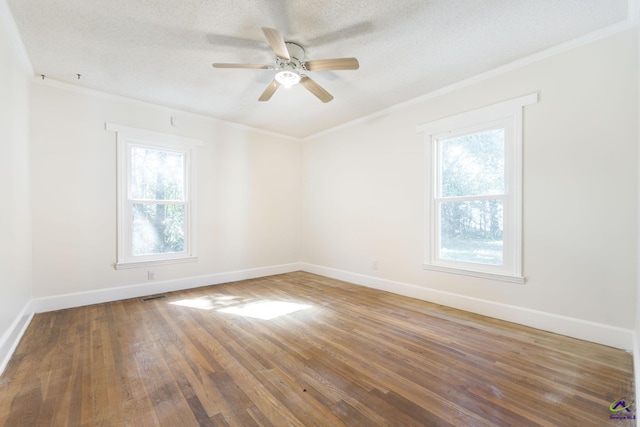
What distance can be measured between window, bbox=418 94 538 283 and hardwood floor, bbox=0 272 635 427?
0.66m

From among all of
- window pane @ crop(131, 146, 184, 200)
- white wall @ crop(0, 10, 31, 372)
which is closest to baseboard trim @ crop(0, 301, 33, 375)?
white wall @ crop(0, 10, 31, 372)

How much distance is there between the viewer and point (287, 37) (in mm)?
2488

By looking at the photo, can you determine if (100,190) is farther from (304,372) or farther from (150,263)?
(304,372)

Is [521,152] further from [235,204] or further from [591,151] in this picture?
[235,204]

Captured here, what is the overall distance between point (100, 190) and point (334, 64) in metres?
3.33

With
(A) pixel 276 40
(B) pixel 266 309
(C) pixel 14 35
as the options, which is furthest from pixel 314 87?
(C) pixel 14 35

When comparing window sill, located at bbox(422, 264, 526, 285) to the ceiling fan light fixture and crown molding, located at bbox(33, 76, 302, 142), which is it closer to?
the ceiling fan light fixture

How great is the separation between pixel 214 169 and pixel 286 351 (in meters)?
3.27

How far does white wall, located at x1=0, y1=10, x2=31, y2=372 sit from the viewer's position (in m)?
2.20

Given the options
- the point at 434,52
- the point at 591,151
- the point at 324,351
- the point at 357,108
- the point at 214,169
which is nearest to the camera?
the point at 324,351

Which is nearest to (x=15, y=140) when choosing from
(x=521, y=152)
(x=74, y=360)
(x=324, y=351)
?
(x=74, y=360)

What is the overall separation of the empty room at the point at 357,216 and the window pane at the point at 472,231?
27 mm

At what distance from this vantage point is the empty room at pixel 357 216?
1845mm

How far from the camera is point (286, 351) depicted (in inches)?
91.2
